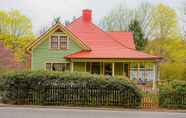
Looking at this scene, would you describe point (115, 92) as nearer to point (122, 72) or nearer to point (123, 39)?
point (122, 72)

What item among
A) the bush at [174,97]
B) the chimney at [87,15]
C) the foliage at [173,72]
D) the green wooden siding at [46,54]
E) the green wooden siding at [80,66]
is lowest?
the bush at [174,97]

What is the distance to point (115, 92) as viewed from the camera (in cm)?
2562

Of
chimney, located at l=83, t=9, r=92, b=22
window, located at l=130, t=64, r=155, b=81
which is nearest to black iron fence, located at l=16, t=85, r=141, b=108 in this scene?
window, located at l=130, t=64, r=155, b=81

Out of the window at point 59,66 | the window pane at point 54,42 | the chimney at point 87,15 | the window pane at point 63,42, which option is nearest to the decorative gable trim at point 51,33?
the window pane at point 54,42

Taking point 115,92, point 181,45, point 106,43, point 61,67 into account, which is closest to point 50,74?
point 115,92

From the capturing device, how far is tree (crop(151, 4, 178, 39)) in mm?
70125

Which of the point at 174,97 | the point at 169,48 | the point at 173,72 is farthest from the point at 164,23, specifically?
the point at 174,97

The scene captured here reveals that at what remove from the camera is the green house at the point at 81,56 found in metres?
39.0

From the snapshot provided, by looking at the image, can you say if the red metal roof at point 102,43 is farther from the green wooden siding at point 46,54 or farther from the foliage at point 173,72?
the foliage at point 173,72

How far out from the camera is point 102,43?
43.0 m

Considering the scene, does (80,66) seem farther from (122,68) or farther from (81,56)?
(122,68)

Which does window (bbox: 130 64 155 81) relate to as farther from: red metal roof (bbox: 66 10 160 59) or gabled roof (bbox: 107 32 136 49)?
gabled roof (bbox: 107 32 136 49)

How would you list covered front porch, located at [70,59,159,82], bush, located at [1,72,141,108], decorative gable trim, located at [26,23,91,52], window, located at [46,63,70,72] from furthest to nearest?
window, located at [46,63,70,72] → decorative gable trim, located at [26,23,91,52] → covered front porch, located at [70,59,159,82] → bush, located at [1,72,141,108]

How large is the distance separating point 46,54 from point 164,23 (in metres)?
34.0
